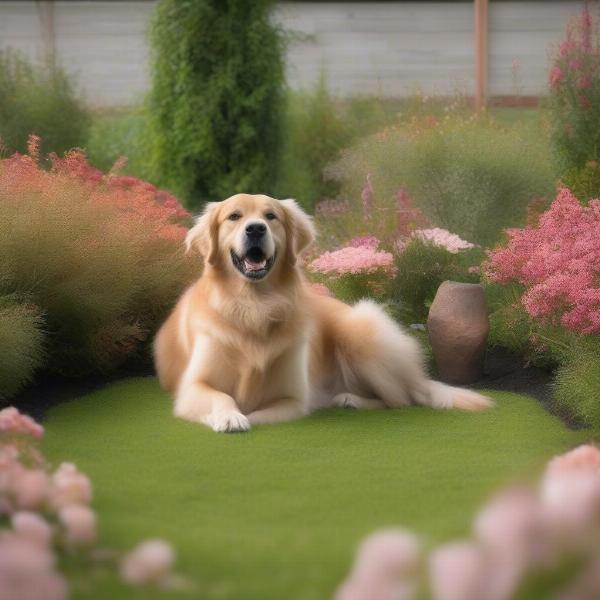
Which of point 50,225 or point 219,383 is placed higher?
point 50,225

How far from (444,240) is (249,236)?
2229 mm

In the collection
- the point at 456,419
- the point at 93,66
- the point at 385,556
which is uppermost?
the point at 93,66

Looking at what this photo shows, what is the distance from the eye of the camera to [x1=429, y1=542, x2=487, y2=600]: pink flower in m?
1.35

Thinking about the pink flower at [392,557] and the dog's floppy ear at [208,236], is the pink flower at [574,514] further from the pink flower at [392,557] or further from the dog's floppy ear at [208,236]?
the dog's floppy ear at [208,236]

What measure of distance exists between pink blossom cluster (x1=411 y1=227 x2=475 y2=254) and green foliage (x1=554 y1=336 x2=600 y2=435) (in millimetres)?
1369

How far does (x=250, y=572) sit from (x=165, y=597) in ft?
1.50

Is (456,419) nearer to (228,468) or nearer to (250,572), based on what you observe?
(228,468)

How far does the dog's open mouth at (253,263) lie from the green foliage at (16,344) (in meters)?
1.04

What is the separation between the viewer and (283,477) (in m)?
3.73

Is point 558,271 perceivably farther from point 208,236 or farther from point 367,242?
point 367,242

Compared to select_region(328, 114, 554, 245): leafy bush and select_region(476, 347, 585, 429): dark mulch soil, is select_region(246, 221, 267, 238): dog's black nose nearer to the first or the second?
select_region(476, 347, 585, 429): dark mulch soil

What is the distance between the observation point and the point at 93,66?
43.7 ft

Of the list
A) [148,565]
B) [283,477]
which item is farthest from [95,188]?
[148,565]

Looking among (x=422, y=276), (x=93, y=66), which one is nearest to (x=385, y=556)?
(x=422, y=276)
